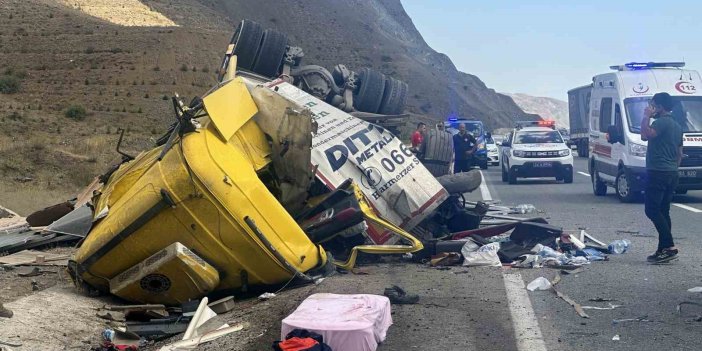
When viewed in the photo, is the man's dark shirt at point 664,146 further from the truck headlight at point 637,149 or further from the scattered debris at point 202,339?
the truck headlight at point 637,149

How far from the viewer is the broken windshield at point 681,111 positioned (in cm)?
1981

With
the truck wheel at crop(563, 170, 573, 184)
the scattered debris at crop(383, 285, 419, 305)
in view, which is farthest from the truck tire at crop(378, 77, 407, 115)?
the truck wheel at crop(563, 170, 573, 184)

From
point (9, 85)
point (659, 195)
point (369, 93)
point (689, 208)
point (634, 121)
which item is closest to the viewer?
point (659, 195)

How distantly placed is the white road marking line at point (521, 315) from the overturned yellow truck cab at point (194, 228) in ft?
5.86

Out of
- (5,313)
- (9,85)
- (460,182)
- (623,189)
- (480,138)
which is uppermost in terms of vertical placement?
(460,182)

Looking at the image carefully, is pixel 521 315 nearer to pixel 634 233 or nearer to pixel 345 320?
pixel 345 320

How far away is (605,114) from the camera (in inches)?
839

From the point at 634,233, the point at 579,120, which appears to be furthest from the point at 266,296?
the point at 579,120

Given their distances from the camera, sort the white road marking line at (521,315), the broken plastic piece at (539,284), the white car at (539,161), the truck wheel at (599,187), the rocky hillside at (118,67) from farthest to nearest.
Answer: the rocky hillside at (118,67) < the white car at (539,161) < the truck wheel at (599,187) < the broken plastic piece at (539,284) < the white road marking line at (521,315)

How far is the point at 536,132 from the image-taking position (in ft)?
94.7

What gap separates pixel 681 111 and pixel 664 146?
9.66m

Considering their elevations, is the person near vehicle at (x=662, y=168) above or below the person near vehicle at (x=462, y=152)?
above

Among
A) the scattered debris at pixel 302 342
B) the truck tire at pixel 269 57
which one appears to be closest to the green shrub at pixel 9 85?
the truck tire at pixel 269 57

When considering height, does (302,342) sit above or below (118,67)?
above
